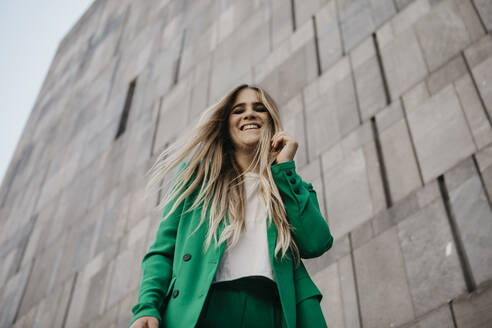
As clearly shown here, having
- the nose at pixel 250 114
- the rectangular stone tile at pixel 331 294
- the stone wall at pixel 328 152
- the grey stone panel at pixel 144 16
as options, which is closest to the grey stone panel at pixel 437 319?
the stone wall at pixel 328 152

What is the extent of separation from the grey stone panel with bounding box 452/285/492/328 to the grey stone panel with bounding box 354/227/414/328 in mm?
446

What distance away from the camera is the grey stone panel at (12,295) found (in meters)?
12.4

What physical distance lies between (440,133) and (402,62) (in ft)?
4.09

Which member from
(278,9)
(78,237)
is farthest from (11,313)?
(278,9)

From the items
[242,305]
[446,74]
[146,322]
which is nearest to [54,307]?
[446,74]

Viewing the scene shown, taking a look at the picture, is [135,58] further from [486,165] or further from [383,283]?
[486,165]

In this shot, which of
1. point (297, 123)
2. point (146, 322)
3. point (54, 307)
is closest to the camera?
point (146, 322)

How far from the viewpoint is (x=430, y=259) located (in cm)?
480

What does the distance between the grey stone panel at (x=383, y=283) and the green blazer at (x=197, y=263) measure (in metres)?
1.99

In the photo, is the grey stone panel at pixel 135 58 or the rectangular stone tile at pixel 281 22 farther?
the grey stone panel at pixel 135 58

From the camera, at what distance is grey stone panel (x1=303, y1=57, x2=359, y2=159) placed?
6.66m

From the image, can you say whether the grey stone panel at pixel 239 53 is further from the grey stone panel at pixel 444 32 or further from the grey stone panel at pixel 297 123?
the grey stone panel at pixel 444 32

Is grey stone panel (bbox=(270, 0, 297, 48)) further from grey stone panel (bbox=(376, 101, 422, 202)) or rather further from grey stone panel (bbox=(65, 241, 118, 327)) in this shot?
grey stone panel (bbox=(65, 241, 118, 327))

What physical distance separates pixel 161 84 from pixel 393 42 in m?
6.62
